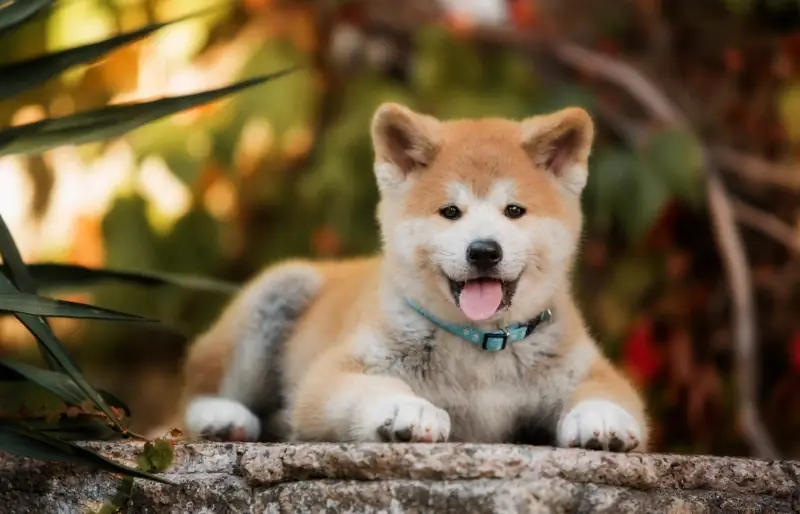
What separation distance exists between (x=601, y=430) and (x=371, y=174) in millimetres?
2554

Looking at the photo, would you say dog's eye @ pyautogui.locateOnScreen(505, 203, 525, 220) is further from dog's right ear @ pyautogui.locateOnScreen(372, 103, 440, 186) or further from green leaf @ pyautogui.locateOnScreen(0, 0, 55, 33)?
green leaf @ pyautogui.locateOnScreen(0, 0, 55, 33)

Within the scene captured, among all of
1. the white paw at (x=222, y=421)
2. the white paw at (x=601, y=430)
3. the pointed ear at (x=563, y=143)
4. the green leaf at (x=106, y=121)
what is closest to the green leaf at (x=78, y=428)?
the white paw at (x=222, y=421)

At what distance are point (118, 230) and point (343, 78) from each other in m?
1.30

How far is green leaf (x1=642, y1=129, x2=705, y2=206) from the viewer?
168 inches

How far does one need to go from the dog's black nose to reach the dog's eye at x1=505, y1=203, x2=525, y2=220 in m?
0.15

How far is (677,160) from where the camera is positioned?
427cm

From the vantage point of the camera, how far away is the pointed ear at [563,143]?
2531mm

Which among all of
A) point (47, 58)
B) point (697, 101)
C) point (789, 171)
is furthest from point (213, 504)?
point (697, 101)

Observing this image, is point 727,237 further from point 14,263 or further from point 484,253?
point 14,263

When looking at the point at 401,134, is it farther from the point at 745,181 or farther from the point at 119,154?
the point at 745,181

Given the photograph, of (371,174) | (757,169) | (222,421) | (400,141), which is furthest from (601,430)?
(757,169)

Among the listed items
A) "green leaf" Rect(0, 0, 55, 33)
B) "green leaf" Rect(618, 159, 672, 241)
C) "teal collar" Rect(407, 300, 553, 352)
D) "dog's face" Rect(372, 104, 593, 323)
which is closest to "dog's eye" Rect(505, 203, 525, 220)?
"dog's face" Rect(372, 104, 593, 323)

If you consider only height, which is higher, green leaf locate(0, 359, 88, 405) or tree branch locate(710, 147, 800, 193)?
tree branch locate(710, 147, 800, 193)

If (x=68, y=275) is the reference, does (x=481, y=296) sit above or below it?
below
